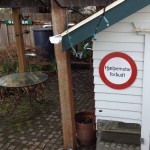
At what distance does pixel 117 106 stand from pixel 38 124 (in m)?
2.40

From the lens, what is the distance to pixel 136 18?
473cm

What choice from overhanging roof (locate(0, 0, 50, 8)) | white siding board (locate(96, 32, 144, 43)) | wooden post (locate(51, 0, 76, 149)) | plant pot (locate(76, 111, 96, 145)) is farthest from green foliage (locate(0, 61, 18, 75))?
white siding board (locate(96, 32, 144, 43))

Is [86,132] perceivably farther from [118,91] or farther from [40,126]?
[40,126]

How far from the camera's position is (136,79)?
16.5 ft

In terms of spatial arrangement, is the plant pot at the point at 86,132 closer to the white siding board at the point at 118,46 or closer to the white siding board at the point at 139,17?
the white siding board at the point at 118,46

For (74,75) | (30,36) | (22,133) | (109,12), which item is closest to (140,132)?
(109,12)

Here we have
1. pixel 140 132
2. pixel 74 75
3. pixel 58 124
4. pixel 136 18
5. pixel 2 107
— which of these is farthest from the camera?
pixel 74 75

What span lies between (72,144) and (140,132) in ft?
4.13

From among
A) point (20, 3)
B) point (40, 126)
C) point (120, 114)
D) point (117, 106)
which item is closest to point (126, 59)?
point (117, 106)

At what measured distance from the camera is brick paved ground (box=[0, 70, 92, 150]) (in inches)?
241

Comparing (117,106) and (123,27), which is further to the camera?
(117,106)

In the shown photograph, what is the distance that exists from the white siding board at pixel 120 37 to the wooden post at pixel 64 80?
0.64 m

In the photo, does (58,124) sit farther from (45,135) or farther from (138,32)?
(138,32)

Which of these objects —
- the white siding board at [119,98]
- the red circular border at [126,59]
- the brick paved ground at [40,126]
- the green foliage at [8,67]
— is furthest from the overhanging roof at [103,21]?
the green foliage at [8,67]
